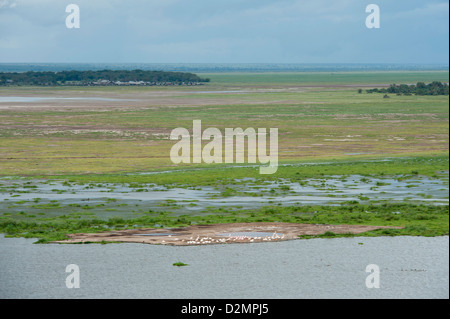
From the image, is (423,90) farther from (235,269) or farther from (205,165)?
(235,269)

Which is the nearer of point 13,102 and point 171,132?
point 171,132

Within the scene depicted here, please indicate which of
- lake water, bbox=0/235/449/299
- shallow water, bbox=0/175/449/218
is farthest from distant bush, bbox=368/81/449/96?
lake water, bbox=0/235/449/299

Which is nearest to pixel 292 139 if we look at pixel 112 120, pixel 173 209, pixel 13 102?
pixel 112 120

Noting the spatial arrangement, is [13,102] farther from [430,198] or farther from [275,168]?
[430,198]

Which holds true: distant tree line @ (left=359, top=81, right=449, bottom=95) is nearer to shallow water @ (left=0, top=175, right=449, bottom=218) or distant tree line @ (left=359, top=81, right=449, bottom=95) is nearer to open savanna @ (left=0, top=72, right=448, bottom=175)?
open savanna @ (left=0, top=72, right=448, bottom=175)

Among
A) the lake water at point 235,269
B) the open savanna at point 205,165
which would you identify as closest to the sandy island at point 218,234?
the lake water at point 235,269

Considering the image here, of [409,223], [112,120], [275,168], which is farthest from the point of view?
[112,120]

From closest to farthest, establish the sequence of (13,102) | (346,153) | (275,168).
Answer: (275,168) < (346,153) < (13,102)
